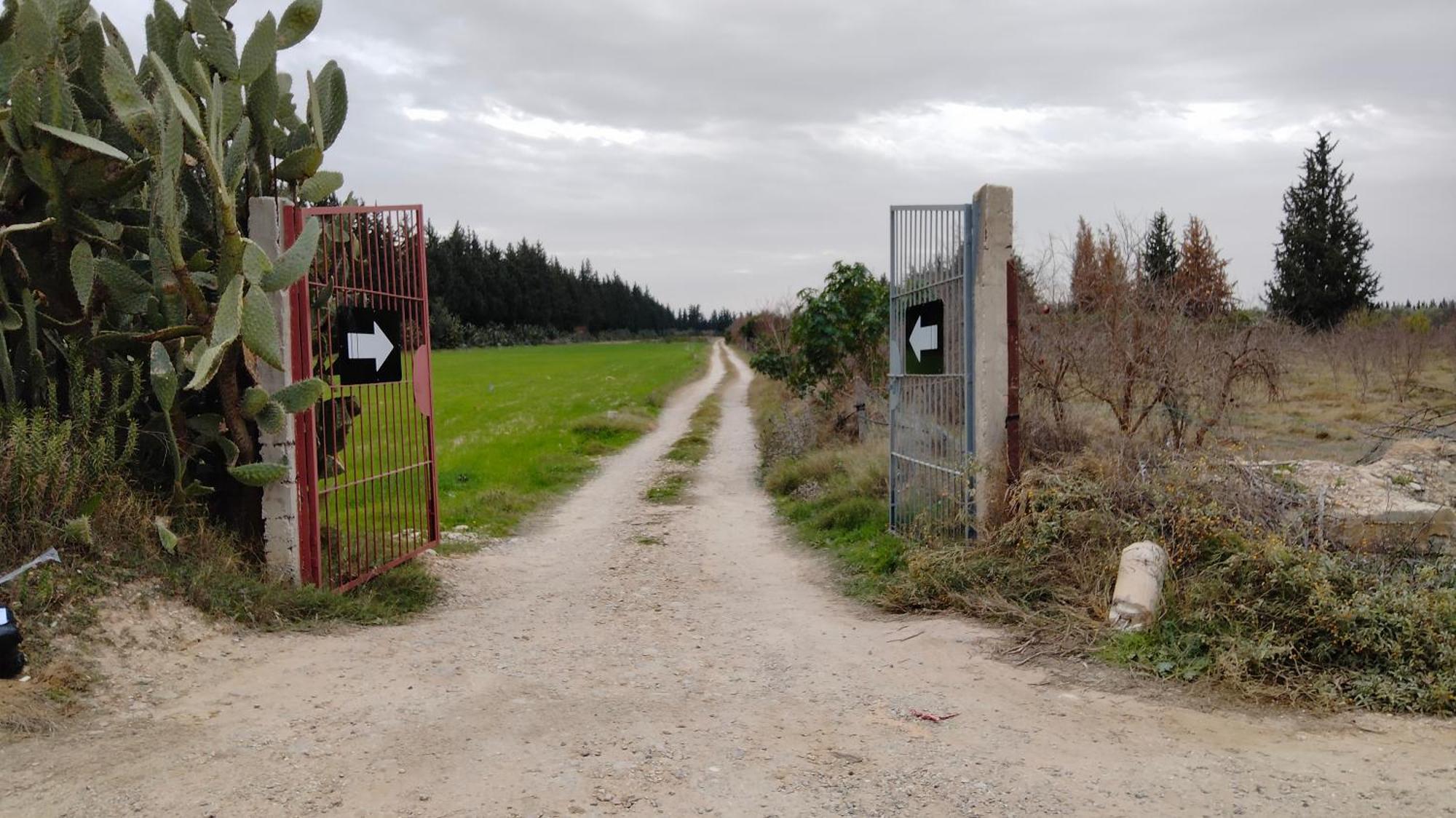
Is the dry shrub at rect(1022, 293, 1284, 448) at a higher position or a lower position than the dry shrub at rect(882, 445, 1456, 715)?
higher

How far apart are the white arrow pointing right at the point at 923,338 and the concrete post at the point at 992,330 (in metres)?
0.78

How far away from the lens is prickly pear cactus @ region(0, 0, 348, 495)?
20.5 ft

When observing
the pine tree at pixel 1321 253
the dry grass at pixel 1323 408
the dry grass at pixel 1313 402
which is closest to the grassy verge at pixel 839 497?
the dry grass at pixel 1313 402

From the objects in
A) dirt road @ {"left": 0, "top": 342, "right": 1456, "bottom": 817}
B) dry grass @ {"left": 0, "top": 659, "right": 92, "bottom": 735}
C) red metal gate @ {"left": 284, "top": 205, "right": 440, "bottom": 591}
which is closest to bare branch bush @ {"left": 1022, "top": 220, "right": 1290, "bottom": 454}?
dirt road @ {"left": 0, "top": 342, "right": 1456, "bottom": 817}

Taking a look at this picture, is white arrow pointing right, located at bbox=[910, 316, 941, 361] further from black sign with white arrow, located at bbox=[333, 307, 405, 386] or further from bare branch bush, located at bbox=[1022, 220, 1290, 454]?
black sign with white arrow, located at bbox=[333, 307, 405, 386]

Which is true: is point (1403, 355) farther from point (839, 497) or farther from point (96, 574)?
point (96, 574)

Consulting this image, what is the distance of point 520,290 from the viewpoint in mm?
92500

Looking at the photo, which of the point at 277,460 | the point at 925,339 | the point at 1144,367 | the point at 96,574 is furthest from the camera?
the point at 1144,367

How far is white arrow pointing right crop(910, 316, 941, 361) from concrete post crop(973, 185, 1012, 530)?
0.78 metres

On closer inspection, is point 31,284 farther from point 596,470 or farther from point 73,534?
point 596,470

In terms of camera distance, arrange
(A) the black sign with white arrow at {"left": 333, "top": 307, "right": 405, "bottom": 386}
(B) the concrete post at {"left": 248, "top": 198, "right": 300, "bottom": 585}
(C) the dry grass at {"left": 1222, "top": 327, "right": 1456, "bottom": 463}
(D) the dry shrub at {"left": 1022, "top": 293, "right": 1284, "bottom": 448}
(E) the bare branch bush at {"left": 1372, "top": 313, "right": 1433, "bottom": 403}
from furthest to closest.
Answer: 1. (E) the bare branch bush at {"left": 1372, "top": 313, "right": 1433, "bottom": 403}
2. (C) the dry grass at {"left": 1222, "top": 327, "right": 1456, "bottom": 463}
3. (D) the dry shrub at {"left": 1022, "top": 293, "right": 1284, "bottom": 448}
4. (A) the black sign with white arrow at {"left": 333, "top": 307, "right": 405, "bottom": 386}
5. (B) the concrete post at {"left": 248, "top": 198, "right": 300, "bottom": 585}

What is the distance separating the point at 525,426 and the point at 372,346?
51.5 ft

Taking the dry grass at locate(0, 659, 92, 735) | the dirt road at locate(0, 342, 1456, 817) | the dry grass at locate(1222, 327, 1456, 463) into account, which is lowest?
the dirt road at locate(0, 342, 1456, 817)

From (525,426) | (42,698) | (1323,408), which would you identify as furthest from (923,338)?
(525,426)
